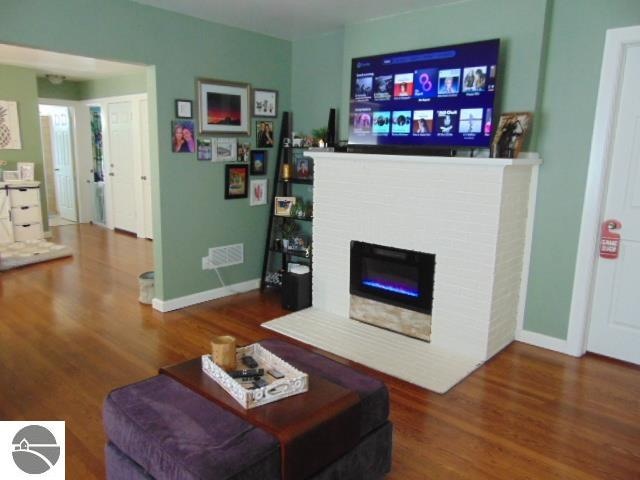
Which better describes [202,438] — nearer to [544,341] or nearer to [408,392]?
[408,392]

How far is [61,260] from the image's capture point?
575cm

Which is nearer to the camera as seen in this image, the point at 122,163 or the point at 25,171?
the point at 25,171

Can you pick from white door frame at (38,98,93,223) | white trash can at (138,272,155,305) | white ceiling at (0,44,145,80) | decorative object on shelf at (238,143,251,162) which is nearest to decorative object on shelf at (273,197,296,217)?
decorative object on shelf at (238,143,251,162)

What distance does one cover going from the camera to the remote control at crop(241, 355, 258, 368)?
6.84 feet

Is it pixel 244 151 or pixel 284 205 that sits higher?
pixel 244 151

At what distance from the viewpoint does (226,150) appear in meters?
4.34

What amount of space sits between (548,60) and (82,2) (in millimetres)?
3201

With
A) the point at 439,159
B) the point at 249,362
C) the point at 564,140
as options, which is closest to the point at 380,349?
the point at 439,159

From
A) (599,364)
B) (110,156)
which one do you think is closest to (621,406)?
(599,364)

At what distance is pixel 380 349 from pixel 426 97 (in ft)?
6.06

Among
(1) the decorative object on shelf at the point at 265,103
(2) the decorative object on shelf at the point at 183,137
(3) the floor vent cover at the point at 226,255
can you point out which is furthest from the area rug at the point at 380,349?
(1) the decorative object on shelf at the point at 265,103

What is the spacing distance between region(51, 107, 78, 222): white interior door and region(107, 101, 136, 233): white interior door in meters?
1.16

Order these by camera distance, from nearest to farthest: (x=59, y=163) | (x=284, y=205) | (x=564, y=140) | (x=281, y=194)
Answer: (x=564, y=140), (x=284, y=205), (x=281, y=194), (x=59, y=163)

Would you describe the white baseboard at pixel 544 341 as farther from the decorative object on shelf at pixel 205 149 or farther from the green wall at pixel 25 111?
the green wall at pixel 25 111
